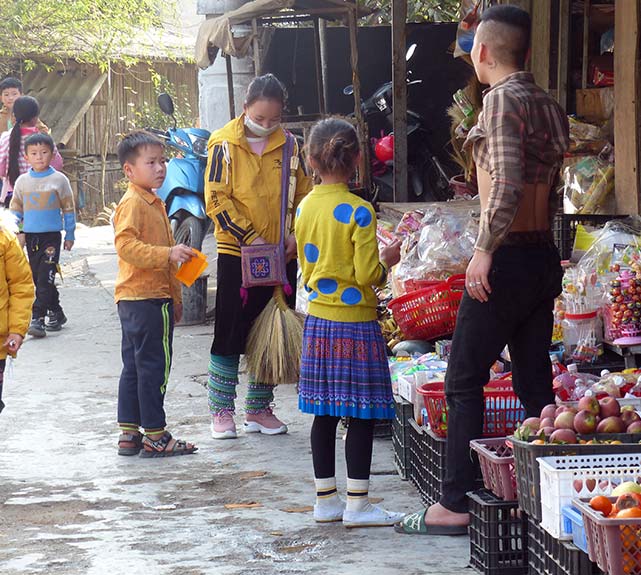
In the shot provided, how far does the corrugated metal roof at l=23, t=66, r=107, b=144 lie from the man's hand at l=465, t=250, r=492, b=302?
19262mm

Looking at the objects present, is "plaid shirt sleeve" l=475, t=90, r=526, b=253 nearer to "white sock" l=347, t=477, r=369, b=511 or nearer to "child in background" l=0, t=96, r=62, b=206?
"white sock" l=347, t=477, r=369, b=511

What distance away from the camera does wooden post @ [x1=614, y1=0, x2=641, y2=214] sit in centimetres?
745

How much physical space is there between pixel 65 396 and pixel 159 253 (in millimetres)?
2289

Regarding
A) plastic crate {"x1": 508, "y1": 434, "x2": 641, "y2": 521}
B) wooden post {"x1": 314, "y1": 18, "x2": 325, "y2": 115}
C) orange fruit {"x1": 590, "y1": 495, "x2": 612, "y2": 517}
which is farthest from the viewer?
wooden post {"x1": 314, "y1": 18, "x2": 325, "y2": 115}

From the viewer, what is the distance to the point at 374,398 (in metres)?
5.05

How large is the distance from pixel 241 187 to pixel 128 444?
1.56m

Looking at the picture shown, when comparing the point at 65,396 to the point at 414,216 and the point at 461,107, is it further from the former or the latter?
the point at 461,107

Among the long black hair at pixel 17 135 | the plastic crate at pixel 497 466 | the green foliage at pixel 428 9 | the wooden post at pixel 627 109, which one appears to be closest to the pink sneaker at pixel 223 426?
the plastic crate at pixel 497 466

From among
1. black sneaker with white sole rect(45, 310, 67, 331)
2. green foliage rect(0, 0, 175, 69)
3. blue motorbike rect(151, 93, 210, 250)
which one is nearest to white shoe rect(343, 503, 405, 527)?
black sneaker with white sole rect(45, 310, 67, 331)

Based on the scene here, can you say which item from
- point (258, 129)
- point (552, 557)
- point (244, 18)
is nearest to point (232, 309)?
point (258, 129)

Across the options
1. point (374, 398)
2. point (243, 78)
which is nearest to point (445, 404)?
point (374, 398)

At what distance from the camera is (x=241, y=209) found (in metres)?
6.75

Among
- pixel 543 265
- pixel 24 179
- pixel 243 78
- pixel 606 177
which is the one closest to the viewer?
pixel 543 265

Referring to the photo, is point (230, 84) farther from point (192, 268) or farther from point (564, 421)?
point (564, 421)
